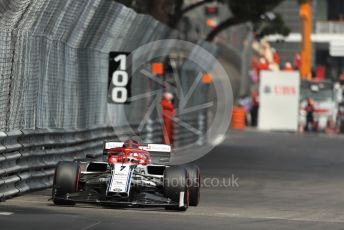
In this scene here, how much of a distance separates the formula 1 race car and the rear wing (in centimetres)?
11

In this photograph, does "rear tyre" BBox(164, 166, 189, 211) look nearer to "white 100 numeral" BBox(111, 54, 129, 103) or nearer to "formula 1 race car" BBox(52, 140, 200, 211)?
"formula 1 race car" BBox(52, 140, 200, 211)

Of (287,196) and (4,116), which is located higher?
(4,116)

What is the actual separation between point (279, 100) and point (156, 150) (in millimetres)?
34109

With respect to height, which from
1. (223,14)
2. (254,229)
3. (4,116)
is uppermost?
(223,14)

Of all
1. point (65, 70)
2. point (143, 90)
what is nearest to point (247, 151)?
point (143, 90)

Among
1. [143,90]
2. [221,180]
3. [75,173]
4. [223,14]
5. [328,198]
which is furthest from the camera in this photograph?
[223,14]

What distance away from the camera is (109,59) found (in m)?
19.7

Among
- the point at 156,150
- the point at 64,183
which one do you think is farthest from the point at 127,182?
the point at 156,150

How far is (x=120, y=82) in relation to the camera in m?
19.7

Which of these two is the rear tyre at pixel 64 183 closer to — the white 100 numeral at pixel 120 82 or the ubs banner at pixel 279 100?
the white 100 numeral at pixel 120 82

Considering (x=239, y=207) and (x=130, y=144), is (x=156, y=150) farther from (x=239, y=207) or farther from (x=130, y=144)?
(x=239, y=207)

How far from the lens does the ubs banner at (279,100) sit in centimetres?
4768

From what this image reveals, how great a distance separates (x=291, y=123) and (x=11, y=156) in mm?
34632

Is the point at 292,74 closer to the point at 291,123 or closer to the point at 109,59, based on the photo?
the point at 291,123
